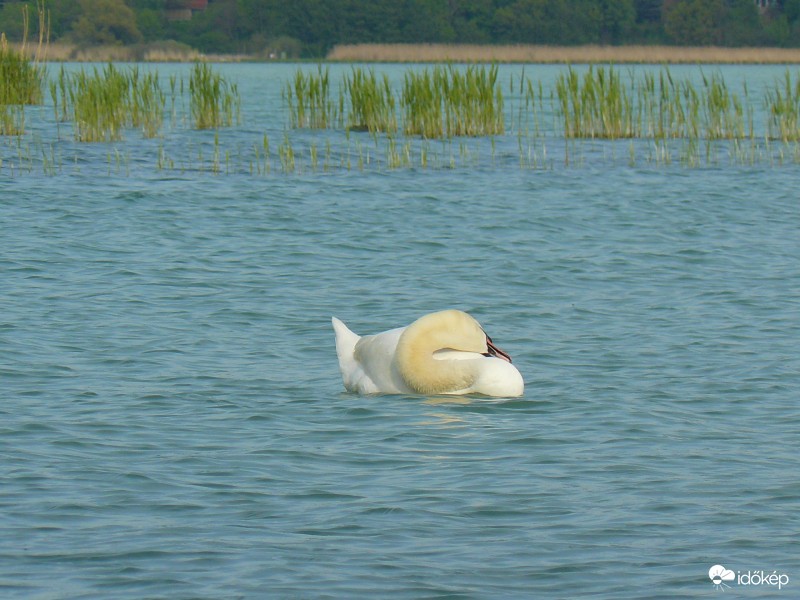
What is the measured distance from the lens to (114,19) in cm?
9462

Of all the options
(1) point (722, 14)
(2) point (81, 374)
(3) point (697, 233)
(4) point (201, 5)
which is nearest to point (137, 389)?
(2) point (81, 374)

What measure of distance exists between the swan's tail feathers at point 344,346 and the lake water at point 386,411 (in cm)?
25

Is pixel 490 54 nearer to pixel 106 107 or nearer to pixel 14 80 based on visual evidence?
pixel 14 80

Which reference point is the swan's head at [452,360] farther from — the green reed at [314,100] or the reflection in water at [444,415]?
the green reed at [314,100]

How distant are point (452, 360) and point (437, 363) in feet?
0.40

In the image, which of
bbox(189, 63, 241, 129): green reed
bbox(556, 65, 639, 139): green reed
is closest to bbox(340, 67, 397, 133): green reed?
bbox(189, 63, 241, 129): green reed

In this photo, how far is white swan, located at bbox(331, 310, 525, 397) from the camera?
7828 mm

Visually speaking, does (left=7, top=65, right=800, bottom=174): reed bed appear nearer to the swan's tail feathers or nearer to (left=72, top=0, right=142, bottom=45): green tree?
the swan's tail feathers

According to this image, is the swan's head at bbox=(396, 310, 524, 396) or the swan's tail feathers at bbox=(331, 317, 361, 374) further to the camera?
the swan's tail feathers at bbox=(331, 317, 361, 374)

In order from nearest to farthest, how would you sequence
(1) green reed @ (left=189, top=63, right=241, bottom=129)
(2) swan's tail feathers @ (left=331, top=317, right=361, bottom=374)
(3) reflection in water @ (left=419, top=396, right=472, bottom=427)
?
1. (3) reflection in water @ (left=419, top=396, right=472, bottom=427)
2. (2) swan's tail feathers @ (left=331, top=317, right=361, bottom=374)
3. (1) green reed @ (left=189, top=63, right=241, bottom=129)

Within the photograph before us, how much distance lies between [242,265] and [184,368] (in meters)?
4.52

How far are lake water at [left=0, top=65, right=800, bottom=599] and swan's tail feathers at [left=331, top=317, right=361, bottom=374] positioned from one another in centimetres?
25

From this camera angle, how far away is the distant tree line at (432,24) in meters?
97.6

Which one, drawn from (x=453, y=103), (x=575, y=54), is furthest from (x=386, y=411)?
(x=575, y=54)
